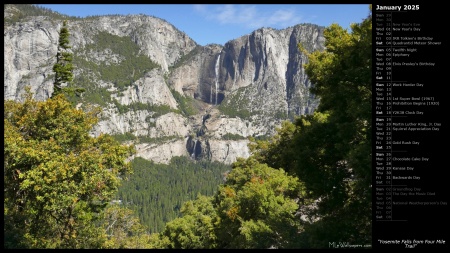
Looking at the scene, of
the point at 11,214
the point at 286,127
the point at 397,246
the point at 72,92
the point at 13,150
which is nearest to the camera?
the point at 397,246

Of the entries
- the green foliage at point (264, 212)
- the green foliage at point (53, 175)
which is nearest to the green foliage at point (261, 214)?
the green foliage at point (264, 212)

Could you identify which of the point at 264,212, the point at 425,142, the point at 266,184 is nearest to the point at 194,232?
the point at 266,184

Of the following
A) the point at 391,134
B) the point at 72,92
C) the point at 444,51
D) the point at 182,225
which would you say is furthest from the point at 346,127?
the point at 182,225

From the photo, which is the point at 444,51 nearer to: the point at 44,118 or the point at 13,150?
the point at 13,150

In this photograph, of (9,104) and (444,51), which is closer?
(444,51)

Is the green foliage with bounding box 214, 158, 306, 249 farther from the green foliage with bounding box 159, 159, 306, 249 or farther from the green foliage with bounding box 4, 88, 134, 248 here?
the green foliage with bounding box 4, 88, 134, 248

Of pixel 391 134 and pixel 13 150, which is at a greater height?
pixel 391 134

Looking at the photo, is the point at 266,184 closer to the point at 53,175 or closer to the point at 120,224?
the point at 120,224

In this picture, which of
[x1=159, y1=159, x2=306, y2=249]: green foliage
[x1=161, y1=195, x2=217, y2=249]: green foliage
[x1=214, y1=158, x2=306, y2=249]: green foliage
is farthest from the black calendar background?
[x1=161, y1=195, x2=217, y2=249]: green foliage
